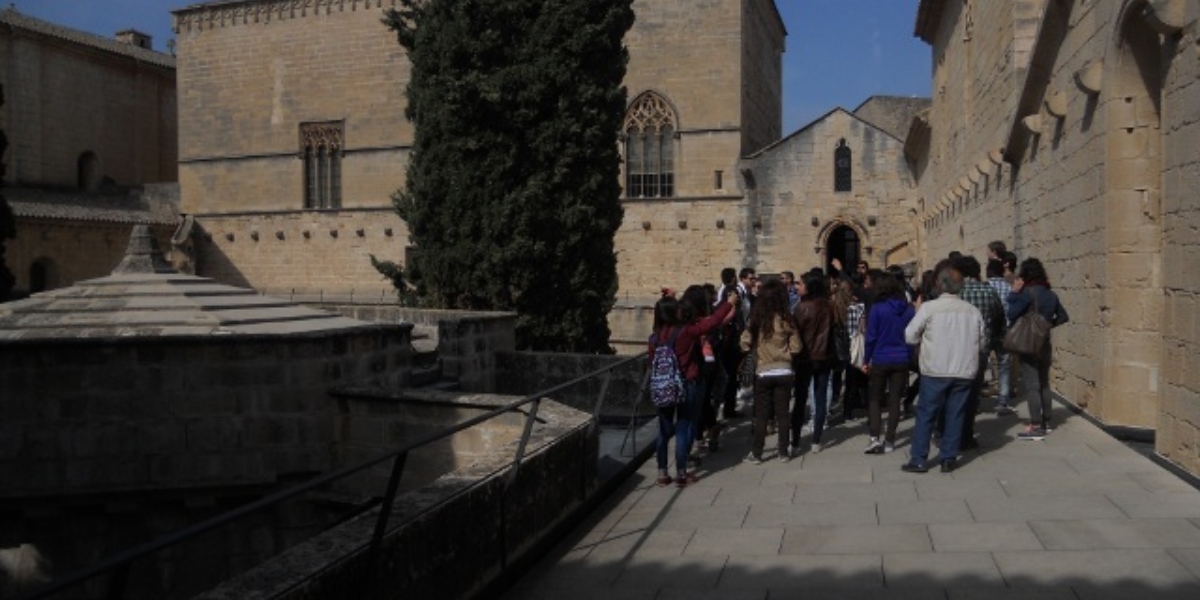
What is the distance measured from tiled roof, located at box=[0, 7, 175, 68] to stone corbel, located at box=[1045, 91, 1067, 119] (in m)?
37.4

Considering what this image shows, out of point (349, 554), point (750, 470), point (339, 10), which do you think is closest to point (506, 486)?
point (349, 554)

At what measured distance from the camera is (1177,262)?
6867mm

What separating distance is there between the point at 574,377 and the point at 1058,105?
5.74 m

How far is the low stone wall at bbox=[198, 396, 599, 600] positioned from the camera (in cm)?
383

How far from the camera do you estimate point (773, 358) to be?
8.52 meters

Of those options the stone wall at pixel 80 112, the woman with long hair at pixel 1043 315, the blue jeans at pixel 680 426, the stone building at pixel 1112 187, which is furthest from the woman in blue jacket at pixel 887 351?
the stone wall at pixel 80 112

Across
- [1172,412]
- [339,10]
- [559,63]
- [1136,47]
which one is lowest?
→ [1172,412]

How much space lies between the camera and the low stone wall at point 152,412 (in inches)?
324

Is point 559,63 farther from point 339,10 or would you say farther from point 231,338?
point 339,10

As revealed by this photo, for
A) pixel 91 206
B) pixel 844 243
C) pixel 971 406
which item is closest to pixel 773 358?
pixel 971 406

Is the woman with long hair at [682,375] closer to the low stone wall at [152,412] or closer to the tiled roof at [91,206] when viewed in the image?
the low stone wall at [152,412]

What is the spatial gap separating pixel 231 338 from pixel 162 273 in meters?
1.92

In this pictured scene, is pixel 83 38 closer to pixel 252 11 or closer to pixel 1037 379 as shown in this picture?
pixel 252 11

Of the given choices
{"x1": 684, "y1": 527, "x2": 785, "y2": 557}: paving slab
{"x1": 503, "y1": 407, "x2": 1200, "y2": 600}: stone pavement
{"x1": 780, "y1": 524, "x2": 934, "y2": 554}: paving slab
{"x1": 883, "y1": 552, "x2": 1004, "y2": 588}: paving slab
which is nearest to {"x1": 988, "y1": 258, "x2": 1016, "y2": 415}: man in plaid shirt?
{"x1": 503, "y1": 407, "x2": 1200, "y2": 600}: stone pavement
